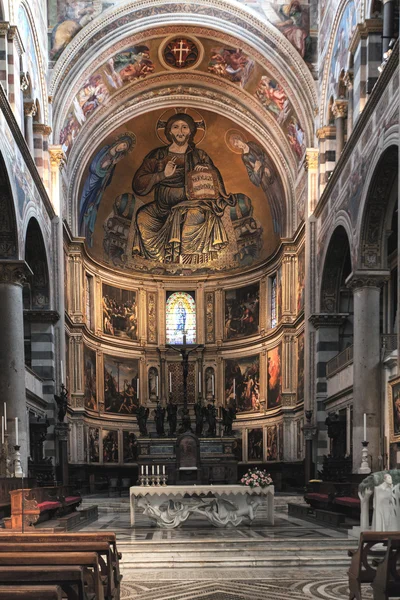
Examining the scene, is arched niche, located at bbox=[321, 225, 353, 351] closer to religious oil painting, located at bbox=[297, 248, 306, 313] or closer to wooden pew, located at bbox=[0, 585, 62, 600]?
religious oil painting, located at bbox=[297, 248, 306, 313]

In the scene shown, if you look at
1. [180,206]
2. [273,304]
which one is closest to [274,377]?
[273,304]

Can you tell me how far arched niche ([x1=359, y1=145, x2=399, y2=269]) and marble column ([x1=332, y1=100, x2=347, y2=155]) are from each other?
5.52 metres

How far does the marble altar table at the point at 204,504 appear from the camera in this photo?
18016 millimetres

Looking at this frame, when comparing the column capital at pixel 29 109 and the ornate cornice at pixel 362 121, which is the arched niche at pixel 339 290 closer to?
the ornate cornice at pixel 362 121

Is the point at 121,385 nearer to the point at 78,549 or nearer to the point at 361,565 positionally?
the point at 361,565

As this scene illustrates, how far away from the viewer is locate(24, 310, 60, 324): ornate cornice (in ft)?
98.4

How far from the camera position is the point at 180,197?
138 feet

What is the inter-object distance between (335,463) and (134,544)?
11.1m

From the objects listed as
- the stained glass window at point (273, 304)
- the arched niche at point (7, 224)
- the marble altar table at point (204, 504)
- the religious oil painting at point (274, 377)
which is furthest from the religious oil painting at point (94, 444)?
the marble altar table at point (204, 504)

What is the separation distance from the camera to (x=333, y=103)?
93.9 feet

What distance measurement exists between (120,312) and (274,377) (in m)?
8.80

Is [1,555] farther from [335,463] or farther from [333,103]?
[333,103]

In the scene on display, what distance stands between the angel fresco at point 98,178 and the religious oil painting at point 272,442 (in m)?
12.7

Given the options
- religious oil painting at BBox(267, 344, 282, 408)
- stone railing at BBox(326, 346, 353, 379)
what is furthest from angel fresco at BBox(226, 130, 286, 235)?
stone railing at BBox(326, 346, 353, 379)
